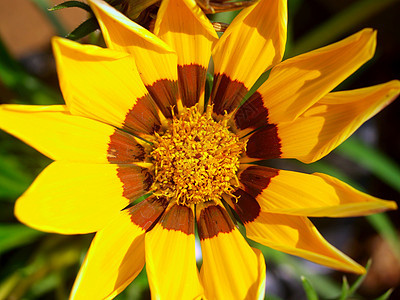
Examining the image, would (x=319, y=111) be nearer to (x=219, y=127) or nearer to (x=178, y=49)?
(x=219, y=127)

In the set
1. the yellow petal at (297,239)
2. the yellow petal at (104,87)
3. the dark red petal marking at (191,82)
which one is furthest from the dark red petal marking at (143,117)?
the yellow petal at (297,239)

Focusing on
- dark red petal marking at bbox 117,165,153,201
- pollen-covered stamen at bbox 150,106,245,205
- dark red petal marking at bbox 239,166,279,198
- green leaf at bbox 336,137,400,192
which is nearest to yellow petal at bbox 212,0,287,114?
pollen-covered stamen at bbox 150,106,245,205

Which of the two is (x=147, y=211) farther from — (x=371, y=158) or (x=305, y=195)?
(x=371, y=158)

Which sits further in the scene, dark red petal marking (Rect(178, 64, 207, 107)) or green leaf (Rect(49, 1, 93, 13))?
dark red petal marking (Rect(178, 64, 207, 107))

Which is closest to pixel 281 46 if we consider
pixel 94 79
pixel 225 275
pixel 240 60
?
pixel 240 60

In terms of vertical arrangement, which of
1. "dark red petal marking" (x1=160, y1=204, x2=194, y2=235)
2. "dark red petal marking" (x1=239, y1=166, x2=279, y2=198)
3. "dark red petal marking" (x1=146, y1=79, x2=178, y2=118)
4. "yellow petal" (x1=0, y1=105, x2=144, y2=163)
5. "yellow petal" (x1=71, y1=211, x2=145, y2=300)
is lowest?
"yellow petal" (x1=71, y1=211, x2=145, y2=300)

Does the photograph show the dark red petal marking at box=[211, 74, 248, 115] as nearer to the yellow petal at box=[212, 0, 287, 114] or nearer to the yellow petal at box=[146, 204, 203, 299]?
the yellow petal at box=[212, 0, 287, 114]

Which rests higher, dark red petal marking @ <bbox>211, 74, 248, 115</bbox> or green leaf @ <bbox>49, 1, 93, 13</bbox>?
green leaf @ <bbox>49, 1, 93, 13</bbox>
